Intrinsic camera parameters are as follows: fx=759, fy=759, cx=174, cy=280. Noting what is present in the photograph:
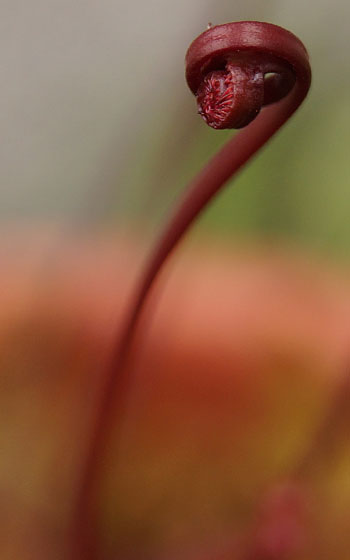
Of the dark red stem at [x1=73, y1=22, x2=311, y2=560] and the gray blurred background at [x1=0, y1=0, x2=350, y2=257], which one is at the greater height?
the gray blurred background at [x1=0, y1=0, x2=350, y2=257]

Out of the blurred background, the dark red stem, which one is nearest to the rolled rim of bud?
the dark red stem

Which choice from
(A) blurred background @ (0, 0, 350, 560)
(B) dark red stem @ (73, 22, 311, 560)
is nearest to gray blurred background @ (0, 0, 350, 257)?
(A) blurred background @ (0, 0, 350, 560)

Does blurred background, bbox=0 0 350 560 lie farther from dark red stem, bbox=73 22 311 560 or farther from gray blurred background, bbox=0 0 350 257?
dark red stem, bbox=73 22 311 560

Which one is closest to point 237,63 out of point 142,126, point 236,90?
point 236,90

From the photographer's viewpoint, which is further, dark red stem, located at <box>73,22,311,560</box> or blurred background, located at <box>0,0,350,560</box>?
blurred background, located at <box>0,0,350,560</box>

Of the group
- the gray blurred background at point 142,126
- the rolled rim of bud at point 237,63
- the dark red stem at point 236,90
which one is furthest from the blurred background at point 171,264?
the rolled rim of bud at point 237,63

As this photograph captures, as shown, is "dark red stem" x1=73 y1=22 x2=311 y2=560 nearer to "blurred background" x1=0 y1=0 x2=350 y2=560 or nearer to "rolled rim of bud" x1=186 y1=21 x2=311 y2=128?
"rolled rim of bud" x1=186 y1=21 x2=311 y2=128

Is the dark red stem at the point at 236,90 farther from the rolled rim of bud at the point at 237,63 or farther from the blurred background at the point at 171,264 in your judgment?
the blurred background at the point at 171,264
